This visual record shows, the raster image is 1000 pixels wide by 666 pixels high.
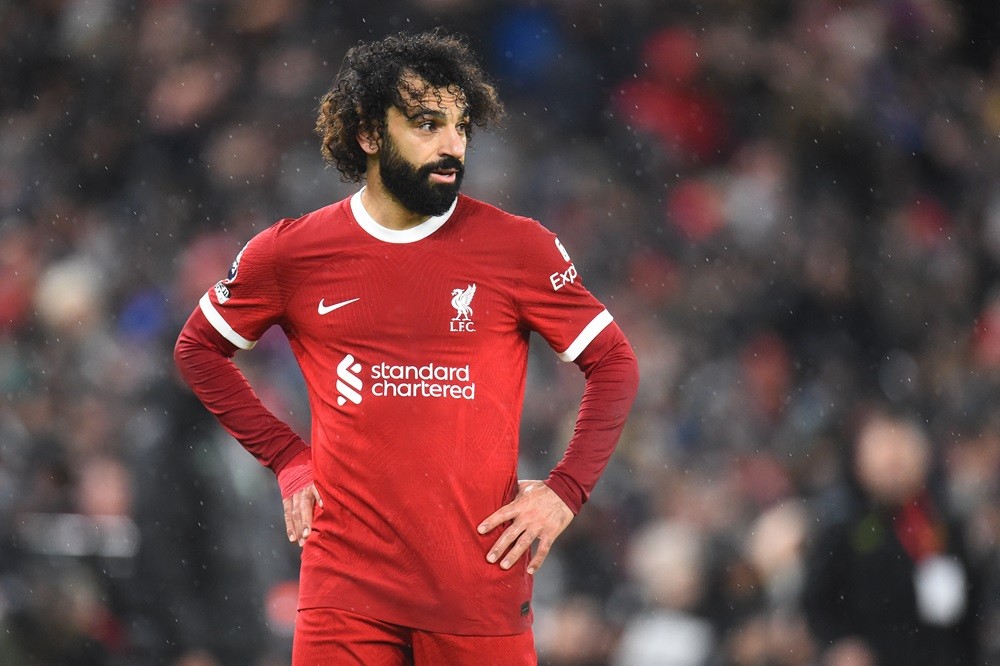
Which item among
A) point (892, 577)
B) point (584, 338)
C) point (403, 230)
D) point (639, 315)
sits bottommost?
point (892, 577)

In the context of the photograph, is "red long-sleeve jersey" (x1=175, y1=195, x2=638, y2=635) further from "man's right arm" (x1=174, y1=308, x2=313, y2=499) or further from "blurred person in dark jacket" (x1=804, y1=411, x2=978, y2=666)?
"blurred person in dark jacket" (x1=804, y1=411, x2=978, y2=666)

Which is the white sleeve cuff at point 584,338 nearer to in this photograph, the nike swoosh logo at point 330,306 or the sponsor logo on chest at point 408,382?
the sponsor logo on chest at point 408,382

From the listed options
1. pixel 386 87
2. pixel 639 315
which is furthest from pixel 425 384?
pixel 639 315

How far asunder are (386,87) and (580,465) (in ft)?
2.84

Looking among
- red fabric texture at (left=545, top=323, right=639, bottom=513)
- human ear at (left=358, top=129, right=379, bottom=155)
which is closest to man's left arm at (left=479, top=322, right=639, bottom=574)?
red fabric texture at (left=545, top=323, right=639, bottom=513)

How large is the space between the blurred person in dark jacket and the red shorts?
240cm

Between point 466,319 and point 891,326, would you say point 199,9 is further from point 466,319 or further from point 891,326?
point 466,319

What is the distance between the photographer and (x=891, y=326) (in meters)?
5.04

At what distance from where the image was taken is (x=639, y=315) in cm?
524

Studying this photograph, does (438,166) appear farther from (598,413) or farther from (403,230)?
(598,413)

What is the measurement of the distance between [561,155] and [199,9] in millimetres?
1858

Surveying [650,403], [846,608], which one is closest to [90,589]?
[650,403]

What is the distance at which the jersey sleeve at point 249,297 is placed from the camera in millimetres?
2672

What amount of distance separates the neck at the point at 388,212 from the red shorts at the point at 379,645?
77 cm
